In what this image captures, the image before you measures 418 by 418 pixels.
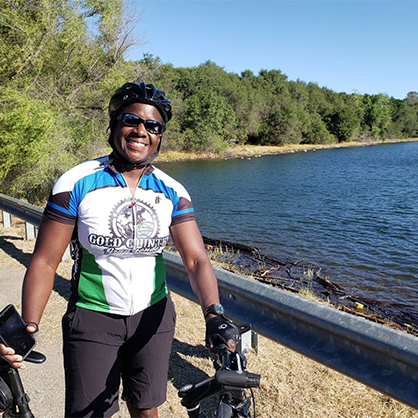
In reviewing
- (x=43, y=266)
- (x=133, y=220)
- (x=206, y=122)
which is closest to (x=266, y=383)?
(x=133, y=220)

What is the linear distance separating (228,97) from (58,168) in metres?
68.2

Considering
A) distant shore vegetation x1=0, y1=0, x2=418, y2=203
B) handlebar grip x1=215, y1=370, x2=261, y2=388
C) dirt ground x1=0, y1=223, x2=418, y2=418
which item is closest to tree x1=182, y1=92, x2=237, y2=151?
distant shore vegetation x1=0, y1=0, x2=418, y2=203

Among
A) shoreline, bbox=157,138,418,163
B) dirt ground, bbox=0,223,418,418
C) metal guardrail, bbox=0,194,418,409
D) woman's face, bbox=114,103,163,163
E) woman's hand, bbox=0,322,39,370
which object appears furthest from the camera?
shoreline, bbox=157,138,418,163

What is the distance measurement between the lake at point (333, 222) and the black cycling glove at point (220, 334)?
30.9 ft

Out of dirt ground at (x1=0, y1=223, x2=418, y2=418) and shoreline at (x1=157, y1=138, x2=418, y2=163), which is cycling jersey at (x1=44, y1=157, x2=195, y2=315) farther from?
shoreline at (x1=157, y1=138, x2=418, y2=163)

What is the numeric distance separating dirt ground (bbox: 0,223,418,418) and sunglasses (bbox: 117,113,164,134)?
1.99 m

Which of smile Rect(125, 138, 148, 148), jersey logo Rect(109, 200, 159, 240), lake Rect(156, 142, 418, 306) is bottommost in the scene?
lake Rect(156, 142, 418, 306)

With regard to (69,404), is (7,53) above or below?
above

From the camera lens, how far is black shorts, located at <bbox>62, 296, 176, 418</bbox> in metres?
2.11

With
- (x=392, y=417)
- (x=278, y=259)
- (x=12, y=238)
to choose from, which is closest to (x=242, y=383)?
(x=392, y=417)

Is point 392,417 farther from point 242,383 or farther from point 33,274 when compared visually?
point 33,274

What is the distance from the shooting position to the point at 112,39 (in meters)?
19.5

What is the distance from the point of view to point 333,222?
19188mm

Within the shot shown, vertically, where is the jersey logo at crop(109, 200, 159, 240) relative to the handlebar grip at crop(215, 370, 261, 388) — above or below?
above
